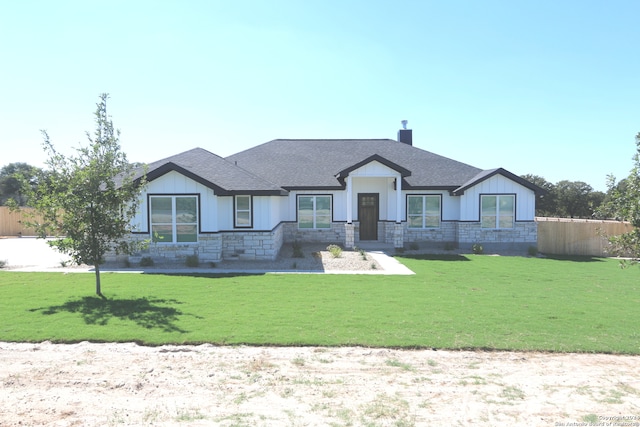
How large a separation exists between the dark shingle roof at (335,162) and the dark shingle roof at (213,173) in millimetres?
3661

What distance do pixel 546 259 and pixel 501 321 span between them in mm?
12093

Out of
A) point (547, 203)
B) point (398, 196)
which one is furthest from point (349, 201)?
point (547, 203)

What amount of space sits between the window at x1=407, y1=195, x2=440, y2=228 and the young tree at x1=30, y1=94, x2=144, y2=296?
14.7 metres

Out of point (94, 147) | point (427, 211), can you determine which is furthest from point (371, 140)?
point (94, 147)

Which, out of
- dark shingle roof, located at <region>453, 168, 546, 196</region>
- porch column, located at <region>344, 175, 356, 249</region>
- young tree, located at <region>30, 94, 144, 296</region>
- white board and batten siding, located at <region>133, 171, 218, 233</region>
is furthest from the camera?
dark shingle roof, located at <region>453, 168, 546, 196</region>

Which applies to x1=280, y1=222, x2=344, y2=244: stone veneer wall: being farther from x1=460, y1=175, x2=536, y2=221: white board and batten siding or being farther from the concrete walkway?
x1=460, y1=175, x2=536, y2=221: white board and batten siding

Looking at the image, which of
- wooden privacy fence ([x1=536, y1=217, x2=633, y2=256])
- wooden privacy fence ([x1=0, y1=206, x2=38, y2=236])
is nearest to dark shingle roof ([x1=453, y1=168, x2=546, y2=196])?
wooden privacy fence ([x1=536, y1=217, x2=633, y2=256])

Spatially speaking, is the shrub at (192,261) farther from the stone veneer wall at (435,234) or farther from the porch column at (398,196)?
the stone veneer wall at (435,234)

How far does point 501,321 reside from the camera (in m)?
8.14

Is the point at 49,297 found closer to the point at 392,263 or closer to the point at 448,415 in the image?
the point at 448,415

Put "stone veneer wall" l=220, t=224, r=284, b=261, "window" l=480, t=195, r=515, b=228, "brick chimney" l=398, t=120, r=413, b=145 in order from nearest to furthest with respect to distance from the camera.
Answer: "stone veneer wall" l=220, t=224, r=284, b=261 → "window" l=480, t=195, r=515, b=228 → "brick chimney" l=398, t=120, r=413, b=145

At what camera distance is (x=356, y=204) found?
21.5 meters

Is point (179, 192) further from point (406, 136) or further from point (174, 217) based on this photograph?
point (406, 136)

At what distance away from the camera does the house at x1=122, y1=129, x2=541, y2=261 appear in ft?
53.7
